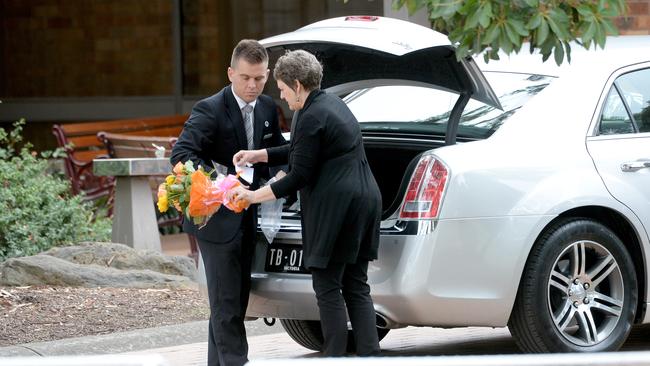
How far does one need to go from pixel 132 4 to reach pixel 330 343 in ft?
39.0

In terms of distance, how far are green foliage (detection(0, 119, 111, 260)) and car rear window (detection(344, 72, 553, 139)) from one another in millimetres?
3488

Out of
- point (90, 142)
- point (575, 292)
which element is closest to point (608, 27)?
point (575, 292)

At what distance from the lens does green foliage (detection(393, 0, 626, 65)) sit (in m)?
5.12

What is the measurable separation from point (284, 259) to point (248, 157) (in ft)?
1.91

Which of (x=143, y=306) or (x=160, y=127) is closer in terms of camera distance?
(x=143, y=306)

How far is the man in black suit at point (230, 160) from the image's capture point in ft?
21.5

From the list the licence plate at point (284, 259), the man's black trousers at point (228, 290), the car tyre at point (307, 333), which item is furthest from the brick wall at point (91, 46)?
the man's black trousers at point (228, 290)

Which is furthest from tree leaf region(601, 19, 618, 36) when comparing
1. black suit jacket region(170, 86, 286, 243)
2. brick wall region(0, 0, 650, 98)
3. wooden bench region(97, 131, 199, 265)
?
brick wall region(0, 0, 650, 98)

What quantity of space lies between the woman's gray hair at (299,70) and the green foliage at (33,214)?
4.22 m

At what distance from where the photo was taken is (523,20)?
5191mm

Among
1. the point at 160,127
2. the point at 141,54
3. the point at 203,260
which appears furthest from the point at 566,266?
the point at 141,54

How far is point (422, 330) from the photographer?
8.52m

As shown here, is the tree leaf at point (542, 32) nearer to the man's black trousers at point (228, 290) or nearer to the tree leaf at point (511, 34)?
the tree leaf at point (511, 34)

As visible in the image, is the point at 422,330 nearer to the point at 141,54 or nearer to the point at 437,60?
the point at 437,60
